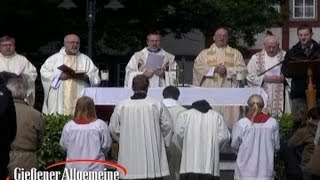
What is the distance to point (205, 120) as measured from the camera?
14.8 metres

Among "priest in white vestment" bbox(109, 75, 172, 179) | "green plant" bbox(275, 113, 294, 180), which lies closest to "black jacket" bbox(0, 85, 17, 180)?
"priest in white vestment" bbox(109, 75, 172, 179)

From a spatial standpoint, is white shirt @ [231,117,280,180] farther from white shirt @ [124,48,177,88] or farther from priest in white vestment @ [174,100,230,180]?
white shirt @ [124,48,177,88]

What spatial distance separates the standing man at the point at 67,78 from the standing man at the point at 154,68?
2.12ft

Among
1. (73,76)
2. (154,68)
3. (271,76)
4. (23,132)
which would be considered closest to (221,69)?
(271,76)

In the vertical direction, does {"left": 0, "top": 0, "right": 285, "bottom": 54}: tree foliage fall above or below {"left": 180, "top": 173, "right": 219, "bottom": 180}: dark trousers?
above

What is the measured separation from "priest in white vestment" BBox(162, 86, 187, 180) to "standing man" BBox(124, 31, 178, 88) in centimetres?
294

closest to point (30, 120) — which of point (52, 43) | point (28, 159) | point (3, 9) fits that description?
point (28, 159)

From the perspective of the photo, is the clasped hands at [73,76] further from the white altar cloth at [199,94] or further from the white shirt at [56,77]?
the white altar cloth at [199,94]

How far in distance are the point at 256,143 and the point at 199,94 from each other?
10.4 feet

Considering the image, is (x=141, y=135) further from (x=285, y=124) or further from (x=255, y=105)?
(x=285, y=124)

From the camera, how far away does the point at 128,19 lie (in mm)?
28297

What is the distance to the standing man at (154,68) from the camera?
18.7 metres

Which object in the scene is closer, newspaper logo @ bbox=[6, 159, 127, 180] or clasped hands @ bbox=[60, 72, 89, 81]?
newspaper logo @ bbox=[6, 159, 127, 180]

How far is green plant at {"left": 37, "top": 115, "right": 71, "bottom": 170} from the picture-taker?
15844 mm
